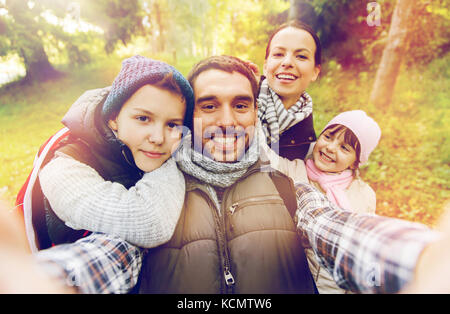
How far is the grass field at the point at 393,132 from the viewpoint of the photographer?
12.8 ft

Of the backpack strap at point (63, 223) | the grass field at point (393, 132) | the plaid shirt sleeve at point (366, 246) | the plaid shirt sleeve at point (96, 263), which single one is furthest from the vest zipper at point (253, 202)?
the grass field at point (393, 132)

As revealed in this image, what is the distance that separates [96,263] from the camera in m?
1.09

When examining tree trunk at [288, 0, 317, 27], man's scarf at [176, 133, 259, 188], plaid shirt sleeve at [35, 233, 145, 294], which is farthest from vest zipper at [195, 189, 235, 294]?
tree trunk at [288, 0, 317, 27]

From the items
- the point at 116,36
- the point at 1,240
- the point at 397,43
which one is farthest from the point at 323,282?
the point at 116,36

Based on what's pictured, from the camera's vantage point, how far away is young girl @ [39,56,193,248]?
3.92ft

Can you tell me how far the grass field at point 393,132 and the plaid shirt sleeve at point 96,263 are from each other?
4.08 meters

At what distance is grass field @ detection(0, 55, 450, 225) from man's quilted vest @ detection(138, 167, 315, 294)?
326cm

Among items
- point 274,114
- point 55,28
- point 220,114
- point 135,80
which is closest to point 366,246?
point 220,114

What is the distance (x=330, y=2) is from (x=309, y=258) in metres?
6.98

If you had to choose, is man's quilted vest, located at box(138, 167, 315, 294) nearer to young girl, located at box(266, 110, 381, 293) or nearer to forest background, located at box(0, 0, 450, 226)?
young girl, located at box(266, 110, 381, 293)

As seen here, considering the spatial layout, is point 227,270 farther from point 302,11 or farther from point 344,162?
point 302,11
